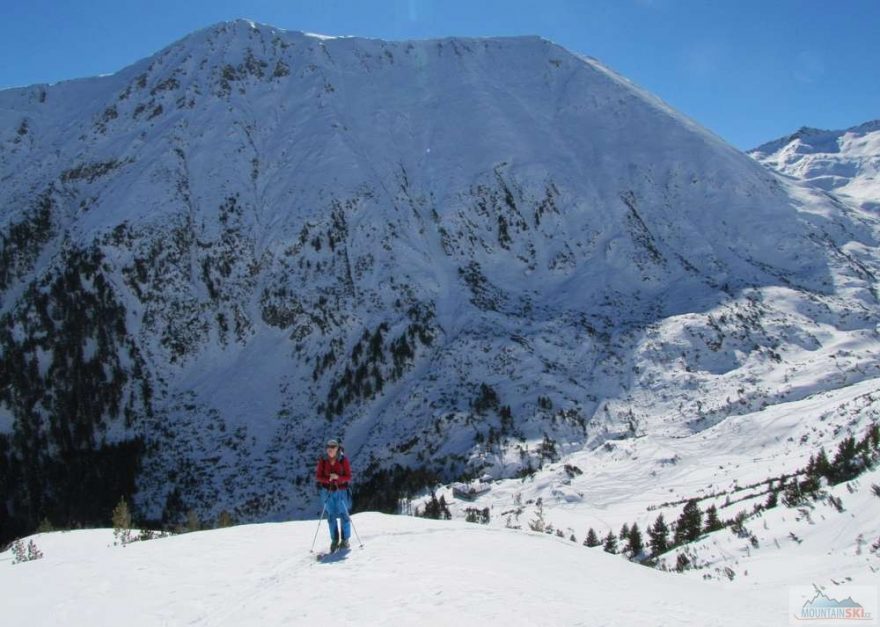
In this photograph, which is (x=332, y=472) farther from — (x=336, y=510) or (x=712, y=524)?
(x=712, y=524)

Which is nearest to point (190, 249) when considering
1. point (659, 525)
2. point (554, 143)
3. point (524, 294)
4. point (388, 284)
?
point (388, 284)

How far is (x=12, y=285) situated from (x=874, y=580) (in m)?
62.2

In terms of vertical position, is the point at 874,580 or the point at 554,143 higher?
the point at 554,143

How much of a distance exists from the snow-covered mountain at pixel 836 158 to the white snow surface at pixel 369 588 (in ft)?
303

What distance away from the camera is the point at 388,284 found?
166ft

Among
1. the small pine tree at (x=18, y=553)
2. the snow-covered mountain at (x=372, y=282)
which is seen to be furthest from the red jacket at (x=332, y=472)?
the snow-covered mountain at (x=372, y=282)

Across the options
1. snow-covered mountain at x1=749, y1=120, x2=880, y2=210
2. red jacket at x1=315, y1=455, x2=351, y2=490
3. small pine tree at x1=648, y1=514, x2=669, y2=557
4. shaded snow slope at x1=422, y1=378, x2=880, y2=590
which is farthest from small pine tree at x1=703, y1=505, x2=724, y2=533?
snow-covered mountain at x1=749, y1=120, x2=880, y2=210

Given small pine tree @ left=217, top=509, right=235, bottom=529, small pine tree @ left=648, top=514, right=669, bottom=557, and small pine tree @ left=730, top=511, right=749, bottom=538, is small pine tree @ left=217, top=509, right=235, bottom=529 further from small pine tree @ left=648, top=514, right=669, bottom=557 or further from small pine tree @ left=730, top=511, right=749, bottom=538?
small pine tree @ left=730, top=511, right=749, bottom=538

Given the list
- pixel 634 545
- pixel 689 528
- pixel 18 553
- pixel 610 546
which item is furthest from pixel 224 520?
pixel 689 528

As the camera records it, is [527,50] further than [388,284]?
Yes

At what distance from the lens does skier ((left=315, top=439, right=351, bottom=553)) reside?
41.2 ft

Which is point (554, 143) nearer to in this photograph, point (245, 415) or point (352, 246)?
point (352, 246)

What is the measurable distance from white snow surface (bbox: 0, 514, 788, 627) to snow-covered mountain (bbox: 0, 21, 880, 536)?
78.0 feet

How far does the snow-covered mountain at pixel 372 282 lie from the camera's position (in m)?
40.2
